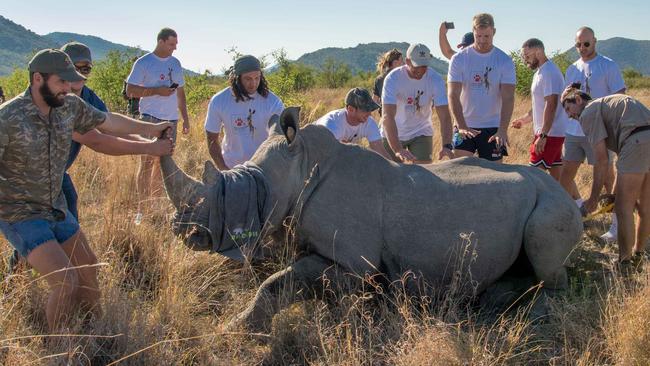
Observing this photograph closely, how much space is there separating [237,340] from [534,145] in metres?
5.37

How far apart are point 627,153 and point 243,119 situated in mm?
3866

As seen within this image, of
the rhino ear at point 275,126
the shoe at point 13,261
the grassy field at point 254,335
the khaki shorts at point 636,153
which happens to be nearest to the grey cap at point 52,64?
the grassy field at point 254,335

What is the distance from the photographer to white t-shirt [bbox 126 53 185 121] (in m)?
9.02

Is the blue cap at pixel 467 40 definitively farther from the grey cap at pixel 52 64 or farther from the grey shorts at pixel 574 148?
the grey cap at pixel 52 64

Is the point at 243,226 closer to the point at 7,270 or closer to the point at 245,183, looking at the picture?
the point at 245,183

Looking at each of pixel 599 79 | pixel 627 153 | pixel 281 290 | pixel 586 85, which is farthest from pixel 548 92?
pixel 281 290

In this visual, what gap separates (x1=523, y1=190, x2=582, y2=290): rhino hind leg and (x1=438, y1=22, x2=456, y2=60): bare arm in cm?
498

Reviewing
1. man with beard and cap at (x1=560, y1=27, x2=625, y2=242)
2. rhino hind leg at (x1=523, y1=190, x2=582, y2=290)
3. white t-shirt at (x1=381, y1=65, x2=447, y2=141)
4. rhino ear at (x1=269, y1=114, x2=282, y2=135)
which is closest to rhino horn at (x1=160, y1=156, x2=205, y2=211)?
rhino ear at (x1=269, y1=114, x2=282, y2=135)

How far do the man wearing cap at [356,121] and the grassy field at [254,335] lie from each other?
1.90 meters

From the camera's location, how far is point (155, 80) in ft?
29.9

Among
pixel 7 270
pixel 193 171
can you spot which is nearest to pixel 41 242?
pixel 7 270

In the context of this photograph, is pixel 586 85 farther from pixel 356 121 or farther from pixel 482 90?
pixel 356 121

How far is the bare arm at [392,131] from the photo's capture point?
289 inches

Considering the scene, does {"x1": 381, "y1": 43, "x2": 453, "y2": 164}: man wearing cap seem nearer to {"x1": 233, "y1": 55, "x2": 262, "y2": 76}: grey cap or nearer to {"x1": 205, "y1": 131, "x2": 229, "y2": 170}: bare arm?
{"x1": 233, "y1": 55, "x2": 262, "y2": 76}: grey cap
